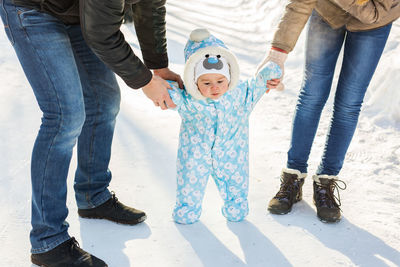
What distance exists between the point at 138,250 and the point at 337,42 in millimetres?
1354

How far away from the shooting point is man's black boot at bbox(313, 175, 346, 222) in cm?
210

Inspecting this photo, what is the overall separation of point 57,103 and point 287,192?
124 centimetres

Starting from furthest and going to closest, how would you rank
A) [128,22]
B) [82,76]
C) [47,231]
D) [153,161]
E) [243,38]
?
[128,22] < [243,38] < [153,161] < [82,76] < [47,231]

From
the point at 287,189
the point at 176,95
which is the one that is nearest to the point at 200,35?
the point at 176,95

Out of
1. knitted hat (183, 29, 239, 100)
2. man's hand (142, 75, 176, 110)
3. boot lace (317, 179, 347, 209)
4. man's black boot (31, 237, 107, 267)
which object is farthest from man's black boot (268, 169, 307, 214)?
man's black boot (31, 237, 107, 267)

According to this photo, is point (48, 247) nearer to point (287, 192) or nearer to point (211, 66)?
point (211, 66)

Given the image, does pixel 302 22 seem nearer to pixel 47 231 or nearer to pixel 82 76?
pixel 82 76

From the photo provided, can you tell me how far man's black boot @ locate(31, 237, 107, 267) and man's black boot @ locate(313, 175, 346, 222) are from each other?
109 centimetres

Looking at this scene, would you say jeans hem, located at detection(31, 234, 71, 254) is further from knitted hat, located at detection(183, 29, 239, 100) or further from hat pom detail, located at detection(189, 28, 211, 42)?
hat pom detail, located at detection(189, 28, 211, 42)

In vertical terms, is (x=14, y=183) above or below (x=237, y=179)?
below

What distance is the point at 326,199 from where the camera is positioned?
2.16m

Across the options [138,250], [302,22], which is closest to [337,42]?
[302,22]

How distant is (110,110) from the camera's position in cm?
193

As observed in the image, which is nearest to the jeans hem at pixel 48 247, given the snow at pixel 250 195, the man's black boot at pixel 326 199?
the snow at pixel 250 195
